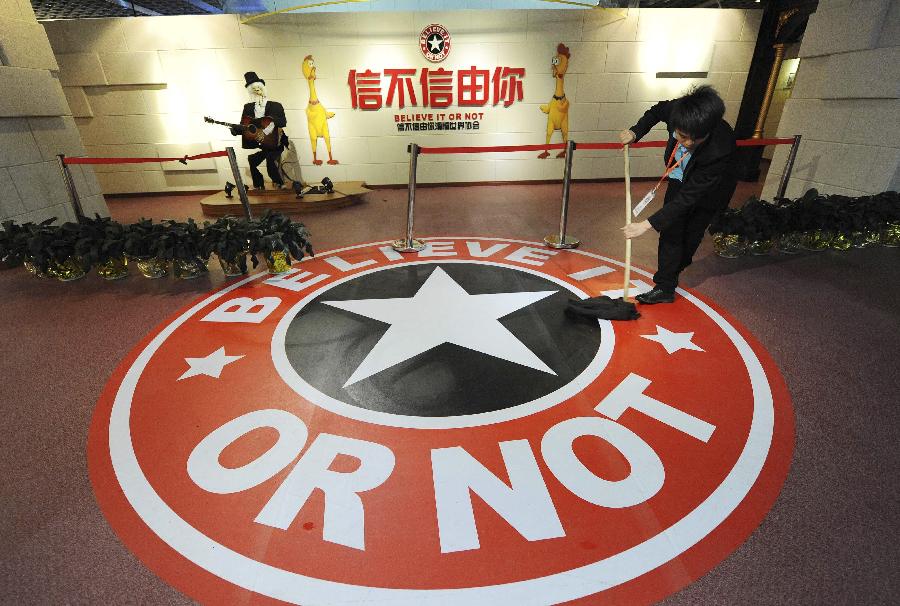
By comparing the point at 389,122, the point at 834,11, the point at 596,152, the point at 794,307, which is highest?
the point at 834,11

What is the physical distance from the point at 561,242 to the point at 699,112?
7.16 ft

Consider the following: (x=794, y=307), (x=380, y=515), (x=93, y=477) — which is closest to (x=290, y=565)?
(x=380, y=515)

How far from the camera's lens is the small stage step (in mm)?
6289

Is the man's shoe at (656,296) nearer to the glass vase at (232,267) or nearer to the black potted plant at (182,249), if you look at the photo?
the glass vase at (232,267)

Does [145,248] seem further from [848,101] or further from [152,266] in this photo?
[848,101]

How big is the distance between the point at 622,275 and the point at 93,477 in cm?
384

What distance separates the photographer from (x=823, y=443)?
1.91 m

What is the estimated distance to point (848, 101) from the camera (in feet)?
15.9

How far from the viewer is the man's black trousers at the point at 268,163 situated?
21.1 ft

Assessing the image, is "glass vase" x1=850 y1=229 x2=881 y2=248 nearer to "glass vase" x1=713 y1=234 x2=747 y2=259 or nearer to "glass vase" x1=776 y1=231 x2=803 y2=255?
"glass vase" x1=776 y1=231 x2=803 y2=255

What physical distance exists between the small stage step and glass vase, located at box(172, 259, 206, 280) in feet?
8.92

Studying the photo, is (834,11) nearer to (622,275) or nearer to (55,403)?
(622,275)

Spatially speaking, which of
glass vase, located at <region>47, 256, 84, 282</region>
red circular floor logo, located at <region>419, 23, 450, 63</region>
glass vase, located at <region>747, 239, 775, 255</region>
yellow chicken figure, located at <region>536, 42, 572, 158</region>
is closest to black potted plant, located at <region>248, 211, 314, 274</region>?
glass vase, located at <region>47, 256, 84, 282</region>

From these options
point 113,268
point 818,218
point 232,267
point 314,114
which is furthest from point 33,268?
point 818,218
